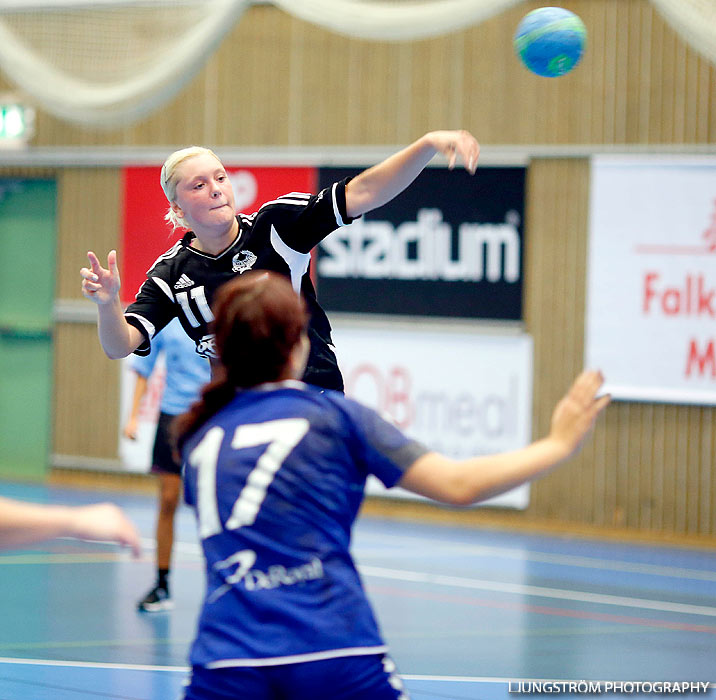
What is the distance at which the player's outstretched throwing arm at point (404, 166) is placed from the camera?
12.5ft

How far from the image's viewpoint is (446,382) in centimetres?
1174

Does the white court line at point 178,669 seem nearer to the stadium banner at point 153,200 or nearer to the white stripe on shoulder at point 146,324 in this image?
the white stripe on shoulder at point 146,324

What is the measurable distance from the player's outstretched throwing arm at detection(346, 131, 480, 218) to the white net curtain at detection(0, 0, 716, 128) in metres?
3.83

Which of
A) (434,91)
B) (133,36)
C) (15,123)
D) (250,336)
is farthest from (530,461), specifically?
(15,123)

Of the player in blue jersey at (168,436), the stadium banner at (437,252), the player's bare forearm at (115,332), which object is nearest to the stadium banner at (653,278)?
the stadium banner at (437,252)

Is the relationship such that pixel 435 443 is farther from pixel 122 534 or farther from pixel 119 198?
pixel 122 534

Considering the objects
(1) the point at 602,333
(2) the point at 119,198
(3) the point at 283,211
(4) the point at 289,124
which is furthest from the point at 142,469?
(3) the point at 283,211

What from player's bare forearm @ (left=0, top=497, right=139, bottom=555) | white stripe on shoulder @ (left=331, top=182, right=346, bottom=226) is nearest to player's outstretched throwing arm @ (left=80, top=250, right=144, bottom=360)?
white stripe on shoulder @ (left=331, top=182, right=346, bottom=226)

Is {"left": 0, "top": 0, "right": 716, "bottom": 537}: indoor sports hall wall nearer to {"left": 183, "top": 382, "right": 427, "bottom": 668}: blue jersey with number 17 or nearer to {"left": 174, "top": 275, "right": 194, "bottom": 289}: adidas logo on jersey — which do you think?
{"left": 174, "top": 275, "right": 194, "bottom": 289}: adidas logo on jersey

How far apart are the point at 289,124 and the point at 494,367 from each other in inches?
124

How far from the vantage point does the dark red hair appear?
2672mm

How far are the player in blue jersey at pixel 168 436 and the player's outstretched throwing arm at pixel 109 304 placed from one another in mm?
2935

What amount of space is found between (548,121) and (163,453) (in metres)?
5.38

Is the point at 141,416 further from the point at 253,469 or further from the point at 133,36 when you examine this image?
the point at 253,469
